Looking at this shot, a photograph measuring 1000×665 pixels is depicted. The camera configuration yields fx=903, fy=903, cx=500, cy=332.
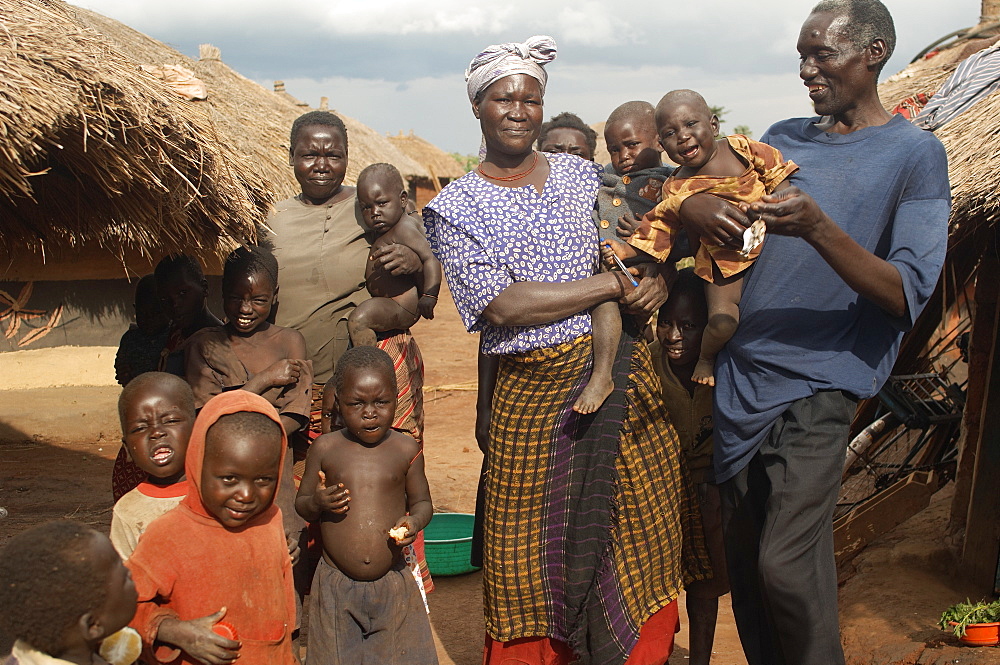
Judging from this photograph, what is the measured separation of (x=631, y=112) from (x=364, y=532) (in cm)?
183

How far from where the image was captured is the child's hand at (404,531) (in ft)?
9.82

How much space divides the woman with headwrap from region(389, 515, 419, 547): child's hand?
0.34 meters

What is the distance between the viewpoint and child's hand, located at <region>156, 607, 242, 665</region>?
229 centimetres

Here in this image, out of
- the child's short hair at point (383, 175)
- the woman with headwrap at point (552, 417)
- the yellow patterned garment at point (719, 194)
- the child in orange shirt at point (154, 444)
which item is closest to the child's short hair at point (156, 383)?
the child in orange shirt at point (154, 444)

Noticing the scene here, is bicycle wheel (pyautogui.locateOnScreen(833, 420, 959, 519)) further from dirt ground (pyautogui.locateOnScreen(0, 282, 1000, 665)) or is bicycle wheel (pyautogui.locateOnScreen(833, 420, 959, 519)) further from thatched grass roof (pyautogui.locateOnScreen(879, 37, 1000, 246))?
thatched grass roof (pyautogui.locateOnScreen(879, 37, 1000, 246))

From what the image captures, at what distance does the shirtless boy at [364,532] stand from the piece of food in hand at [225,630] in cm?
61

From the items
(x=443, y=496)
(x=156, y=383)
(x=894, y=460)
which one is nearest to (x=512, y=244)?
(x=156, y=383)

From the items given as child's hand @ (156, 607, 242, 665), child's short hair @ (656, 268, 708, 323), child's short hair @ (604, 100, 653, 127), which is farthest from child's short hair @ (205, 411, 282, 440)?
child's short hair @ (604, 100, 653, 127)

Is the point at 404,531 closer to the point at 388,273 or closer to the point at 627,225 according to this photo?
the point at 388,273

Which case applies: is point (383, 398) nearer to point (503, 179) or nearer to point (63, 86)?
point (503, 179)

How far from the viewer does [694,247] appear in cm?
292

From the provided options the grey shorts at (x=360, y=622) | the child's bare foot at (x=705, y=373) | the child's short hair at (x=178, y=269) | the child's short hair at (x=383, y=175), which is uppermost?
the child's short hair at (x=383, y=175)

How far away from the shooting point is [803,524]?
2.74 meters

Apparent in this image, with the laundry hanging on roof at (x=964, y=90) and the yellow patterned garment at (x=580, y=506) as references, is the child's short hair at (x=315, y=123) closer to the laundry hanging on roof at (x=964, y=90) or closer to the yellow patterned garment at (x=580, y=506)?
the yellow patterned garment at (x=580, y=506)
